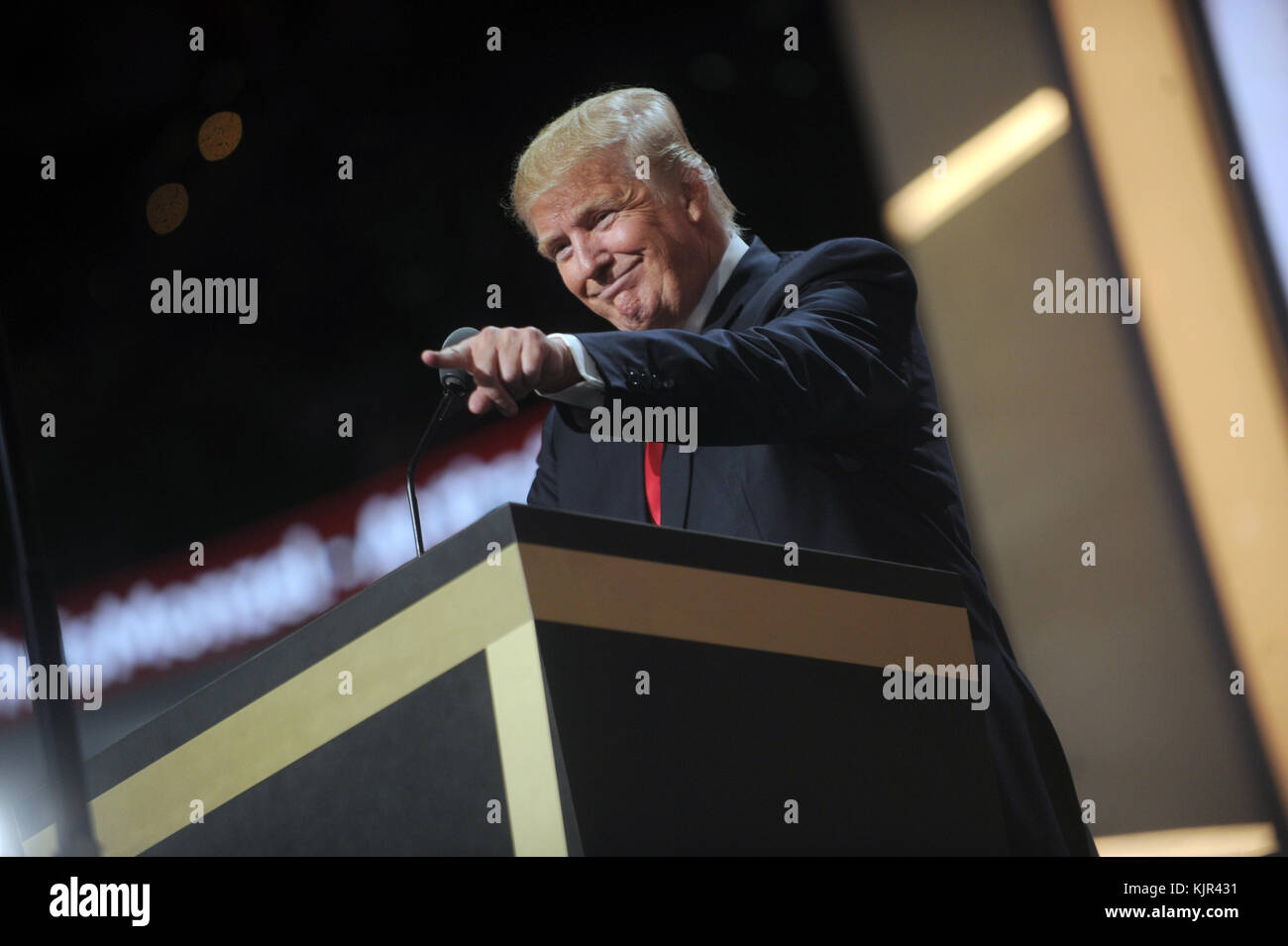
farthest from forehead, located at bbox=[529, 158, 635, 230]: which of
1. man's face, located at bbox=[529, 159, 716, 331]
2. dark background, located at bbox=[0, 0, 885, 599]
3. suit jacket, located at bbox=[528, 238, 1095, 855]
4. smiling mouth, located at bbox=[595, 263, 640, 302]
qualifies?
dark background, located at bbox=[0, 0, 885, 599]

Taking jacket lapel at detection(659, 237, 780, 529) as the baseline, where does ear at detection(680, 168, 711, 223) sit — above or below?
above

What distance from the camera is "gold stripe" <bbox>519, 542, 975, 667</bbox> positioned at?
3.03 feet

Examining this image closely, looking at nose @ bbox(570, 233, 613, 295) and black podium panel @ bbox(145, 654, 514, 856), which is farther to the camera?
nose @ bbox(570, 233, 613, 295)

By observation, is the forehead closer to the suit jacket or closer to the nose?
the nose

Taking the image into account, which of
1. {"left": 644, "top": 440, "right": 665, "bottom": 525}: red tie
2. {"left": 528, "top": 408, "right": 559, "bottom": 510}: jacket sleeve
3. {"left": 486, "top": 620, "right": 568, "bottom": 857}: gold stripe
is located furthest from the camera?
{"left": 528, "top": 408, "right": 559, "bottom": 510}: jacket sleeve

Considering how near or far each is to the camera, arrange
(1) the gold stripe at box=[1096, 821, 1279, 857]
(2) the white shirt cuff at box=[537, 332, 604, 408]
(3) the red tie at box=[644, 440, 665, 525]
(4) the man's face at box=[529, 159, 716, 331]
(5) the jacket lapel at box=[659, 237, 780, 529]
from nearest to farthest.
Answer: (2) the white shirt cuff at box=[537, 332, 604, 408]
(5) the jacket lapel at box=[659, 237, 780, 529]
(3) the red tie at box=[644, 440, 665, 525]
(4) the man's face at box=[529, 159, 716, 331]
(1) the gold stripe at box=[1096, 821, 1279, 857]

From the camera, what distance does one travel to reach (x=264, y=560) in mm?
4004

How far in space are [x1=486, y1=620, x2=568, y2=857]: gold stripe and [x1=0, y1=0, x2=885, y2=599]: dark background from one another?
209 centimetres

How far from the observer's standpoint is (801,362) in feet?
4.39

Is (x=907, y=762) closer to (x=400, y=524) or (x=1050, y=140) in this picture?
(x=1050, y=140)

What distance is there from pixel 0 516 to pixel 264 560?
120 inches

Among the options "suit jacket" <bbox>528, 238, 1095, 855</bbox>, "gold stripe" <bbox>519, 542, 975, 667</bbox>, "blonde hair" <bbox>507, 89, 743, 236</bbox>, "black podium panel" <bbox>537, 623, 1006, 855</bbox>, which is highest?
"blonde hair" <bbox>507, 89, 743, 236</bbox>
